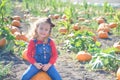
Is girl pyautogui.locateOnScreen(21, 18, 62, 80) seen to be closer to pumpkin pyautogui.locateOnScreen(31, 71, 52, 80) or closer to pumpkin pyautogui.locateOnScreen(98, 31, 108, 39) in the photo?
pumpkin pyautogui.locateOnScreen(31, 71, 52, 80)

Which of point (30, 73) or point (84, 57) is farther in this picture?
point (84, 57)

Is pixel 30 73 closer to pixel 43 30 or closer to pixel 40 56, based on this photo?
pixel 40 56

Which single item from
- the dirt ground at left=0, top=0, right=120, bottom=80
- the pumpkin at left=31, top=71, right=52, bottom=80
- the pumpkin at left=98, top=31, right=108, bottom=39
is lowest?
the pumpkin at left=98, top=31, right=108, bottom=39

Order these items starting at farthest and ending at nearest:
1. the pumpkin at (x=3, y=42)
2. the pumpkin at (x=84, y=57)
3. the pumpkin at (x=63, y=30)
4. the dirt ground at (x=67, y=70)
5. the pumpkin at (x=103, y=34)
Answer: the pumpkin at (x=63, y=30)
the pumpkin at (x=103, y=34)
the pumpkin at (x=3, y=42)
the pumpkin at (x=84, y=57)
the dirt ground at (x=67, y=70)

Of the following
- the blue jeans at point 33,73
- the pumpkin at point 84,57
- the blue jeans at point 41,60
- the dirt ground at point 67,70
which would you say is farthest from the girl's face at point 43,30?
the pumpkin at point 84,57

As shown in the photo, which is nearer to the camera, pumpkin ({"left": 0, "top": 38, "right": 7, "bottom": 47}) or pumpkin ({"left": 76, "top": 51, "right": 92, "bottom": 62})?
pumpkin ({"left": 76, "top": 51, "right": 92, "bottom": 62})

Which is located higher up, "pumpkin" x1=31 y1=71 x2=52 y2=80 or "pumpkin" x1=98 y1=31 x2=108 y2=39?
"pumpkin" x1=31 y1=71 x2=52 y2=80

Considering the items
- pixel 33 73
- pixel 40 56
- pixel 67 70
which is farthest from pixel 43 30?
pixel 67 70

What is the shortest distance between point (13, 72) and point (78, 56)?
1449 mm

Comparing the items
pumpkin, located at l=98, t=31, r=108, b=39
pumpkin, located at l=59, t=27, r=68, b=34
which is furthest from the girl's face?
pumpkin, located at l=59, t=27, r=68, b=34

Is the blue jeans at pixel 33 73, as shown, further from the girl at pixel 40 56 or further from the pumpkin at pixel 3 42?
the pumpkin at pixel 3 42

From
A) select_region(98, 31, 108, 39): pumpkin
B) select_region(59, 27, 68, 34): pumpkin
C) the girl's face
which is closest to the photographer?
the girl's face

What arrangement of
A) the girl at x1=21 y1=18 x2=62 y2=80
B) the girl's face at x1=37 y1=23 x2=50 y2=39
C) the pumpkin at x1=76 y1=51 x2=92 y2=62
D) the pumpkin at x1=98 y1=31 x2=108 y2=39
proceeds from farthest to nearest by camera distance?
the pumpkin at x1=98 y1=31 x2=108 y2=39, the pumpkin at x1=76 y1=51 x2=92 y2=62, the girl at x1=21 y1=18 x2=62 y2=80, the girl's face at x1=37 y1=23 x2=50 y2=39

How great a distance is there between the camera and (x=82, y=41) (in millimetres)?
6758
